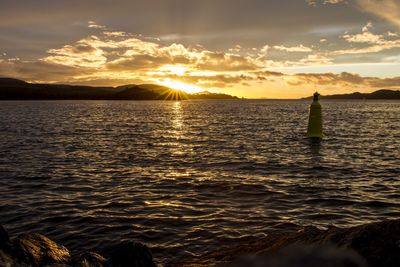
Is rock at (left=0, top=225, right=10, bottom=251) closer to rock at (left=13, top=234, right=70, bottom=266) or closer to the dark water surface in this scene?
rock at (left=13, top=234, right=70, bottom=266)

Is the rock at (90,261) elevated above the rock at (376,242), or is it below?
below

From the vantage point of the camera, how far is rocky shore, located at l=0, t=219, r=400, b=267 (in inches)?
241

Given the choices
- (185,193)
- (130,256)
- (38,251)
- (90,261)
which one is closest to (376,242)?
(130,256)

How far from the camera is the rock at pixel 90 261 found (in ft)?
24.0

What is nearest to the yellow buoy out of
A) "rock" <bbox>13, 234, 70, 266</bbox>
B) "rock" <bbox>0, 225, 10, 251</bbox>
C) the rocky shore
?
the rocky shore

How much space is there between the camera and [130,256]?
8.07m

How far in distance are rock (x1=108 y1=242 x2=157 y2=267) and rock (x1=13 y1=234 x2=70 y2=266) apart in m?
0.91

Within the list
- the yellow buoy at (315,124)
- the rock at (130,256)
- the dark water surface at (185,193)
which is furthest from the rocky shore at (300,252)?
the yellow buoy at (315,124)

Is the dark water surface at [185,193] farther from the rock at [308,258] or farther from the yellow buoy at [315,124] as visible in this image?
the yellow buoy at [315,124]

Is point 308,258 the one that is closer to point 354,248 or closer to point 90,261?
point 354,248

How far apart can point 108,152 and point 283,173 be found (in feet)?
51.0

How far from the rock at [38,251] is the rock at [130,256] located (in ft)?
2.97

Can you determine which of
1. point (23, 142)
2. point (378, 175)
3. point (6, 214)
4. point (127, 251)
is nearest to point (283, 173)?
point (378, 175)

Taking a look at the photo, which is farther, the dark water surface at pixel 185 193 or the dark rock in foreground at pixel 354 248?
the dark water surface at pixel 185 193
